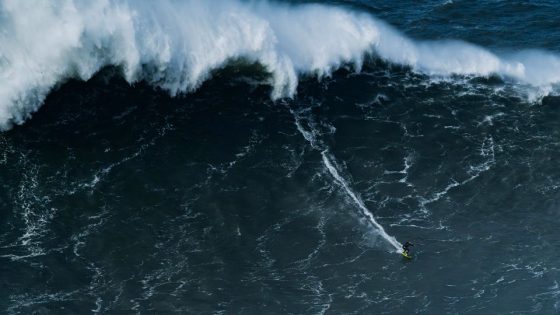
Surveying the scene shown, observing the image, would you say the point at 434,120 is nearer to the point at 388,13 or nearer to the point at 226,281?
the point at 388,13

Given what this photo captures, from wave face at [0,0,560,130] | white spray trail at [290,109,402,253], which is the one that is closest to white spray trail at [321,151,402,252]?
white spray trail at [290,109,402,253]

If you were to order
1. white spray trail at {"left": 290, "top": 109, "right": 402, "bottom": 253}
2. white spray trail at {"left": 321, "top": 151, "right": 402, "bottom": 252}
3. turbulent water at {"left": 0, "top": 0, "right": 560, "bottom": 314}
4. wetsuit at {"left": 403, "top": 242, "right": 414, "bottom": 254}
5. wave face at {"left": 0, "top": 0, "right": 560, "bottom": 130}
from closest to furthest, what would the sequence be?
turbulent water at {"left": 0, "top": 0, "right": 560, "bottom": 314}, wetsuit at {"left": 403, "top": 242, "right": 414, "bottom": 254}, white spray trail at {"left": 321, "top": 151, "right": 402, "bottom": 252}, white spray trail at {"left": 290, "top": 109, "right": 402, "bottom": 253}, wave face at {"left": 0, "top": 0, "right": 560, "bottom": 130}

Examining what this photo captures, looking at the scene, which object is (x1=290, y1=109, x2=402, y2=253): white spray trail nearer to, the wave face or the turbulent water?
the turbulent water

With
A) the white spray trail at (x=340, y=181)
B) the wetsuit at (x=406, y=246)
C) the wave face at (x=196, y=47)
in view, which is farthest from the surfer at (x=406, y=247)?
the wave face at (x=196, y=47)

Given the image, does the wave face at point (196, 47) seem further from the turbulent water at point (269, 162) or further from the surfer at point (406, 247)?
the surfer at point (406, 247)

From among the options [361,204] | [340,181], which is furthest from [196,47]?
[361,204]

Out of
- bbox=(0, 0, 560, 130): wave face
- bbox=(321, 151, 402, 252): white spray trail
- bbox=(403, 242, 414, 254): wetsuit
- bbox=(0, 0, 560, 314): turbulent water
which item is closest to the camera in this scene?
bbox=(0, 0, 560, 314): turbulent water

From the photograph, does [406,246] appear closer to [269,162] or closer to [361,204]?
[361,204]
